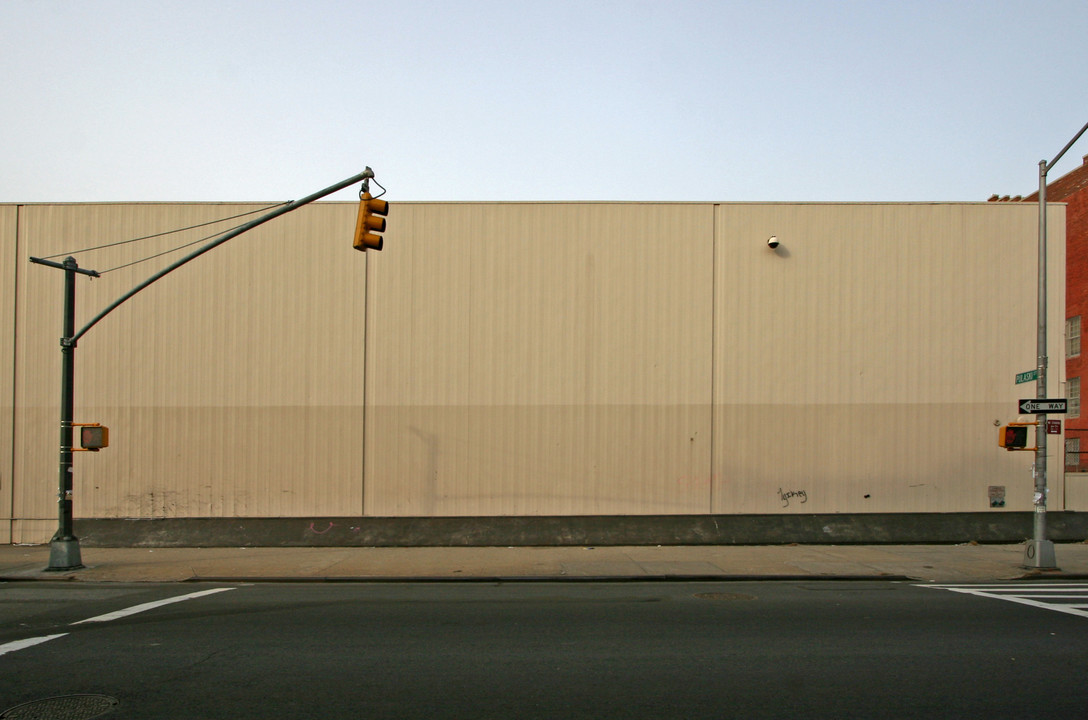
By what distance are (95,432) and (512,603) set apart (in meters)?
9.39

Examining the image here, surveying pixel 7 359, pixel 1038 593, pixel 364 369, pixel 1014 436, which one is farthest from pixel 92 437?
pixel 1014 436

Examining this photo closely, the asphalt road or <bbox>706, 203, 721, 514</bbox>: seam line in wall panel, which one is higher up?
<bbox>706, 203, 721, 514</bbox>: seam line in wall panel

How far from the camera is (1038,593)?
40.6 feet

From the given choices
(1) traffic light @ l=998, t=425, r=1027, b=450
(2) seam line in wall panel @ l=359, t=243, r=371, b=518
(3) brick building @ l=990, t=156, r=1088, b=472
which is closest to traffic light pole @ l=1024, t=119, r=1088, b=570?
(1) traffic light @ l=998, t=425, r=1027, b=450

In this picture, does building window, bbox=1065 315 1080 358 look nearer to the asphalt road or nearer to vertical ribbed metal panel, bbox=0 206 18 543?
the asphalt road

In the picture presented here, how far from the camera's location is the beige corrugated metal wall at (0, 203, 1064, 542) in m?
19.5

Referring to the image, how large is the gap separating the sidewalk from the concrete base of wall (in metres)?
0.39

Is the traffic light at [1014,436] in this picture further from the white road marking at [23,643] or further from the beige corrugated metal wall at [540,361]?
the white road marking at [23,643]

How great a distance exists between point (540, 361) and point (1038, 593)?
1179 cm

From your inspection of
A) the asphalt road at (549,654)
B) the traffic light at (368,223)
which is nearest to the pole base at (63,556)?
the asphalt road at (549,654)

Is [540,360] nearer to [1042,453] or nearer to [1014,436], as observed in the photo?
[1014,436]

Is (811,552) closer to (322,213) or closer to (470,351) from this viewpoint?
(470,351)

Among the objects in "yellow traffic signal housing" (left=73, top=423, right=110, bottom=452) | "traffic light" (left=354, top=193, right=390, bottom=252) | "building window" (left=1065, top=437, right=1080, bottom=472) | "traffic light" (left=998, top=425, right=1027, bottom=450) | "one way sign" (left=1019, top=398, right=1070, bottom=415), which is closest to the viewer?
"traffic light" (left=354, top=193, right=390, bottom=252)

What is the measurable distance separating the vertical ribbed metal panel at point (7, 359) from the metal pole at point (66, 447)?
5.82 m
